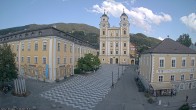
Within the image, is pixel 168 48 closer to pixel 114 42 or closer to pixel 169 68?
pixel 169 68

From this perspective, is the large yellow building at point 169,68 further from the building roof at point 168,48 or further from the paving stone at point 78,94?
the paving stone at point 78,94

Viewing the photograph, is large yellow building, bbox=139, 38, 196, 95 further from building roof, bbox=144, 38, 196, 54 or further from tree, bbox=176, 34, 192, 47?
tree, bbox=176, 34, 192, 47

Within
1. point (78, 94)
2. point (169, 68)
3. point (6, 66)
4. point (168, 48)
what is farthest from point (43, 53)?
point (169, 68)

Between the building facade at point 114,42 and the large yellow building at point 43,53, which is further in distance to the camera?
the building facade at point 114,42

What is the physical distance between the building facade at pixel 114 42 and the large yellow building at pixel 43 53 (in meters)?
37.5

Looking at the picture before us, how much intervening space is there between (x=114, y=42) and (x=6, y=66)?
5652 centimetres

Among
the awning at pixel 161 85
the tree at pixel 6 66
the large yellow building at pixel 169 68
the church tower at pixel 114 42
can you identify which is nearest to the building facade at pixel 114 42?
the church tower at pixel 114 42

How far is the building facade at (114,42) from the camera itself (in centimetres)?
7981

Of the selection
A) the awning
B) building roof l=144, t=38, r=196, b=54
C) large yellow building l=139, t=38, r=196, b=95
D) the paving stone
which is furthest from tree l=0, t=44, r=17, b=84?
building roof l=144, t=38, r=196, b=54

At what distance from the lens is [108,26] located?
8162cm

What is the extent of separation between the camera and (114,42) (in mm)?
80875

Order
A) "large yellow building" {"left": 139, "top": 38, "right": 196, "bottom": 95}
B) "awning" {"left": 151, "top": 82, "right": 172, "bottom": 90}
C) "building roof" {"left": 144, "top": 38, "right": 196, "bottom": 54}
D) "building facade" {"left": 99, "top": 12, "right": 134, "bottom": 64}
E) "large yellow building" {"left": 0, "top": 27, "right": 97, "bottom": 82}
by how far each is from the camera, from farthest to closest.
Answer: "building facade" {"left": 99, "top": 12, "right": 134, "bottom": 64}, "large yellow building" {"left": 0, "top": 27, "right": 97, "bottom": 82}, "building roof" {"left": 144, "top": 38, "right": 196, "bottom": 54}, "large yellow building" {"left": 139, "top": 38, "right": 196, "bottom": 95}, "awning" {"left": 151, "top": 82, "right": 172, "bottom": 90}

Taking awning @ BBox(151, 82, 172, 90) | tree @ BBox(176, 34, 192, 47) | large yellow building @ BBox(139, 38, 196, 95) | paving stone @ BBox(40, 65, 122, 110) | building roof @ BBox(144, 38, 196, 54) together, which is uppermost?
tree @ BBox(176, 34, 192, 47)

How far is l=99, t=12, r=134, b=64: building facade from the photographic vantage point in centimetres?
7981
